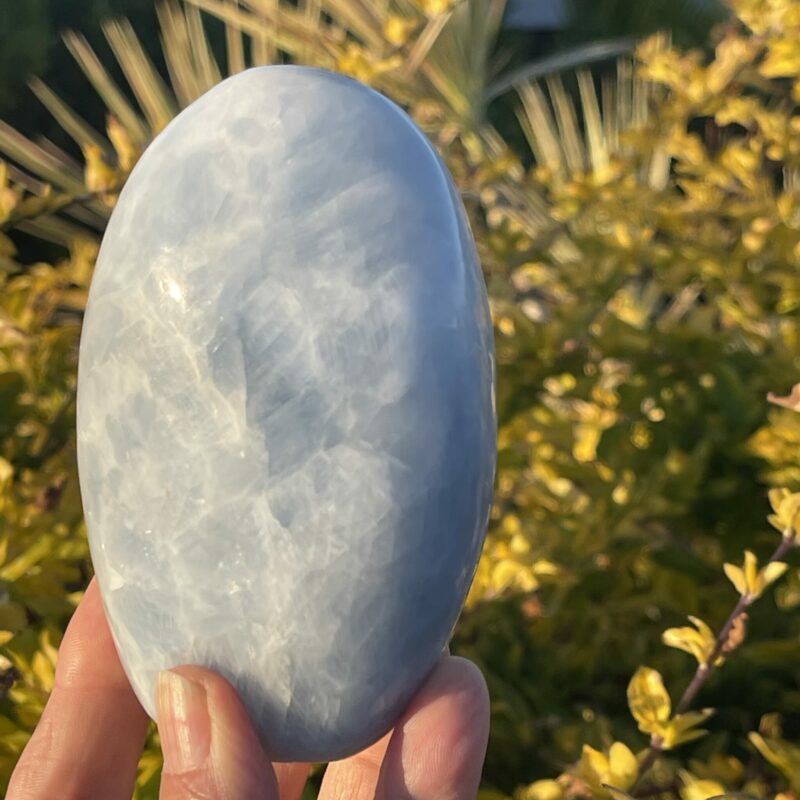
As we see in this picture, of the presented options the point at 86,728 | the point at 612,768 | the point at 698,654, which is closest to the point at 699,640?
Result: the point at 698,654

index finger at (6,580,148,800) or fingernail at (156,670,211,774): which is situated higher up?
fingernail at (156,670,211,774)

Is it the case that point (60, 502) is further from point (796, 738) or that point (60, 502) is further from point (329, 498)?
point (796, 738)

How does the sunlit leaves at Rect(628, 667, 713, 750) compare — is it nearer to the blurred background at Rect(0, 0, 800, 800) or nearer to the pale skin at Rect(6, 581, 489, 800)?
the blurred background at Rect(0, 0, 800, 800)

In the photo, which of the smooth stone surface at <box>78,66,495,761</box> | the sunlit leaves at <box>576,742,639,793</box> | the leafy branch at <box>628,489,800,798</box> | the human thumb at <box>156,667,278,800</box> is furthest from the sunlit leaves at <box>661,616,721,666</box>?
the human thumb at <box>156,667,278,800</box>

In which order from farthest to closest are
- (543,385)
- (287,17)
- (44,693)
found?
(287,17) → (543,385) → (44,693)

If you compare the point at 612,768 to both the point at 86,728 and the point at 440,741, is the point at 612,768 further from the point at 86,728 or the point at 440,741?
the point at 86,728

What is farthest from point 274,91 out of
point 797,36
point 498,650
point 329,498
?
point 797,36

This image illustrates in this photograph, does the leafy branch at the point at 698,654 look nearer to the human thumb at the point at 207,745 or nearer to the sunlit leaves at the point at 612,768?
the sunlit leaves at the point at 612,768
